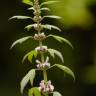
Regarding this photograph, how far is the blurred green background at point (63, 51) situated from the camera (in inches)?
276

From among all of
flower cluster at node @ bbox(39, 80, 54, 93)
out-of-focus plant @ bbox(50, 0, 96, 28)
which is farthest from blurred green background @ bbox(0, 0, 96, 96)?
flower cluster at node @ bbox(39, 80, 54, 93)

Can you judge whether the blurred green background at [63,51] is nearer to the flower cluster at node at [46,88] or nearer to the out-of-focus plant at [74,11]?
the out-of-focus plant at [74,11]

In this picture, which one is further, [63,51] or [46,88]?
[63,51]

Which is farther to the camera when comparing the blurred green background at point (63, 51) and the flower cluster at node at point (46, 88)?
the blurred green background at point (63, 51)

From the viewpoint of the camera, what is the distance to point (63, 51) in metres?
7.27

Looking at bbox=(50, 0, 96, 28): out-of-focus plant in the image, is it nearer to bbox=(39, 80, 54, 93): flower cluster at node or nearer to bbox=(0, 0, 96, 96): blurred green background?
bbox=(0, 0, 96, 96): blurred green background

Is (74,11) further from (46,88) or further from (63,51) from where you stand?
(46,88)

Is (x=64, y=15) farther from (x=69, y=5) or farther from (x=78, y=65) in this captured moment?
(x=78, y=65)

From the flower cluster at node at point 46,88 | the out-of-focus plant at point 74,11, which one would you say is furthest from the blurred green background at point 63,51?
the flower cluster at node at point 46,88

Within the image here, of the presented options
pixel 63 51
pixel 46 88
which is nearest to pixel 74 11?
pixel 63 51

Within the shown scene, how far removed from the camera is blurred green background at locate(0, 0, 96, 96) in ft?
23.0

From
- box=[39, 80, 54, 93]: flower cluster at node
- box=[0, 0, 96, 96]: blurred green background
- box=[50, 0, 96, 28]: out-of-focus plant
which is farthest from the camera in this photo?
box=[0, 0, 96, 96]: blurred green background

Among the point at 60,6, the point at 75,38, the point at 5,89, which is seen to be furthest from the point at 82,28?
the point at 5,89

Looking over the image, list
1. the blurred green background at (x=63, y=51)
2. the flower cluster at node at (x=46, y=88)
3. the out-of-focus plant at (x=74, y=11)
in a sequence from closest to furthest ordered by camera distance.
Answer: the flower cluster at node at (x=46, y=88), the out-of-focus plant at (x=74, y=11), the blurred green background at (x=63, y=51)
